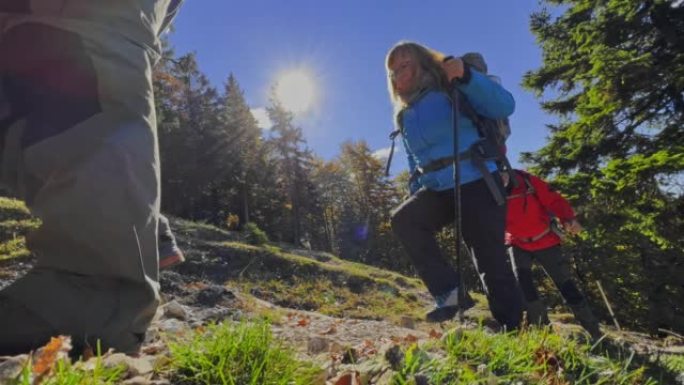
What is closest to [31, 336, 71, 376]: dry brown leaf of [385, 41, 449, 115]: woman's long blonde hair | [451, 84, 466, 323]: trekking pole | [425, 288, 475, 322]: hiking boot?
[425, 288, 475, 322]: hiking boot

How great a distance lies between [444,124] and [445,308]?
4.67 ft

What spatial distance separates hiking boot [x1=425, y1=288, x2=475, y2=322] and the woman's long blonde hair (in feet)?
5.22

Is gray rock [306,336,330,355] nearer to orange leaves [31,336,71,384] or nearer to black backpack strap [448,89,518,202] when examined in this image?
orange leaves [31,336,71,384]

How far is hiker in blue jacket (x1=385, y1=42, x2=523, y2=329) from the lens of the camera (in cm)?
322

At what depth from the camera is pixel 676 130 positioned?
8547 millimetres

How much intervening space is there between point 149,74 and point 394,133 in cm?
258

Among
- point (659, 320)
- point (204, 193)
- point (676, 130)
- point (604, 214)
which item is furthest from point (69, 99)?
point (204, 193)

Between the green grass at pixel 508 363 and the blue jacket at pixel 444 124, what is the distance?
1455 millimetres

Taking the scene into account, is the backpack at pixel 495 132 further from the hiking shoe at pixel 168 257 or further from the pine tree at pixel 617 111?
the pine tree at pixel 617 111

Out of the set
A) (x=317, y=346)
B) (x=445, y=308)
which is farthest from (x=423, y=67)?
(x=317, y=346)

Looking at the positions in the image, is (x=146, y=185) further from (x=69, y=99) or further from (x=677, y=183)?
(x=677, y=183)

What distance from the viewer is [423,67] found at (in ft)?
12.5

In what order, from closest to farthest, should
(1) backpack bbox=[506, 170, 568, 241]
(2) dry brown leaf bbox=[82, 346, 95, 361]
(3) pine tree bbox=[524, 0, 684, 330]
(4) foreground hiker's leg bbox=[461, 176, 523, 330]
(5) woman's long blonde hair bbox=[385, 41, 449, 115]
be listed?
(2) dry brown leaf bbox=[82, 346, 95, 361], (4) foreground hiker's leg bbox=[461, 176, 523, 330], (5) woman's long blonde hair bbox=[385, 41, 449, 115], (1) backpack bbox=[506, 170, 568, 241], (3) pine tree bbox=[524, 0, 684, 330]

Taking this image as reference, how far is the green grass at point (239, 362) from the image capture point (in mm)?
1357
